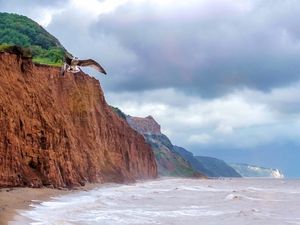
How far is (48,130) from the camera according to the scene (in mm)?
45750

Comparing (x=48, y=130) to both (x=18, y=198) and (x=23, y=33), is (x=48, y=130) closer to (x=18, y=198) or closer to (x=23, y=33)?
(x=18, y=198)

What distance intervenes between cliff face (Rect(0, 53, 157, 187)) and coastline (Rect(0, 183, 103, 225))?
1268 mm

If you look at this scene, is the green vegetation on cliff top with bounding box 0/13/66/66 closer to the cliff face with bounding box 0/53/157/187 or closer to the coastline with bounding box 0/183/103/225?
the cliff face with bounding box 0/53/157/187

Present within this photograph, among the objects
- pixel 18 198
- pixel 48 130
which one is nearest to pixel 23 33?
pixel 48 130

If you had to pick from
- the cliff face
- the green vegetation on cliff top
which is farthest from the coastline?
the green vegetation on cliff top

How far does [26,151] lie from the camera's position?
1566 inches

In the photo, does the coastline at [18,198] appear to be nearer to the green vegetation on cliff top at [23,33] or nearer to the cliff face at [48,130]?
the cliff face at [48,130]

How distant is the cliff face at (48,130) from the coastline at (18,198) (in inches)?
49.9

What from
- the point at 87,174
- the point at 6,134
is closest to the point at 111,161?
the point at 87,174

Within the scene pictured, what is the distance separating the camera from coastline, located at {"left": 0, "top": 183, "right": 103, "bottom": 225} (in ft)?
71.3

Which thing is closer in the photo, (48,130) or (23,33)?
(48,130)

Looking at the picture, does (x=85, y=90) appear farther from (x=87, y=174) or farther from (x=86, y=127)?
(x=87, y=174)

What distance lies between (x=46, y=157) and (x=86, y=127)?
3213 centimetres

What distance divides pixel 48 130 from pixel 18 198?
16.7m
